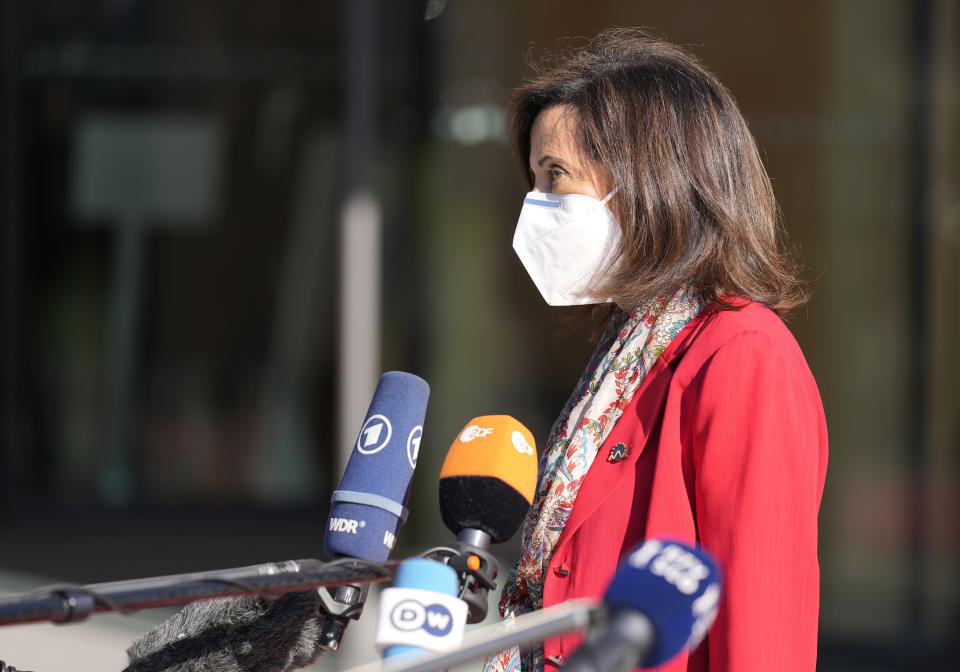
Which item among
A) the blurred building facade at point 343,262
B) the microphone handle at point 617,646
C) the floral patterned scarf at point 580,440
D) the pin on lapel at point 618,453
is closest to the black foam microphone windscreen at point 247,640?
the floral patterned scarf at point 580,440

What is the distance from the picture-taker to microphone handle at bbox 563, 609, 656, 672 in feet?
2.88

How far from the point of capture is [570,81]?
181 centimetres

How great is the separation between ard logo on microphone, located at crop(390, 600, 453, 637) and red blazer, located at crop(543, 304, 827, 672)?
43 cm

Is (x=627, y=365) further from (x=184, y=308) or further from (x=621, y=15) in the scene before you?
(x=184, y=308)

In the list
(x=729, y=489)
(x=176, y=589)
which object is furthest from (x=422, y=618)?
(x=729, y=489)

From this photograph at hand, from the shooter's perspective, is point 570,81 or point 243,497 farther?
point 243,497

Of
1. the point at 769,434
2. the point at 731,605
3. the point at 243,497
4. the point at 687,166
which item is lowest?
the point at 243,497

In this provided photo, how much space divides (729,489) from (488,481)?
32 cm

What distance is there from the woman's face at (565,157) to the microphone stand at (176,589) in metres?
0.76

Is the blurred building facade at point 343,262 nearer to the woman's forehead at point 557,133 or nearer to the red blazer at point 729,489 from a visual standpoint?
the woman's forehead at point 557,133

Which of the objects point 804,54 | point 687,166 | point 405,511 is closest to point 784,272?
point 687,166

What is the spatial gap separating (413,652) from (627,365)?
0.70 metres

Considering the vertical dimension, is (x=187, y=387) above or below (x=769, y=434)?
below

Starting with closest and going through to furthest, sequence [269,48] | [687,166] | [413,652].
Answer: [413,652] → [687,166] → [269,48]
